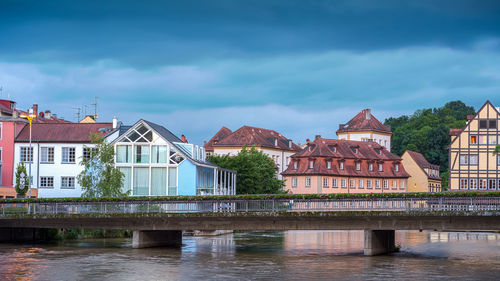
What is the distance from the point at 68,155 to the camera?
77438 millimetres

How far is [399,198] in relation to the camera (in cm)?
4884

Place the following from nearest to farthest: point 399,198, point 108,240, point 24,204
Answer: point 399,198, point 24,204, point 108,240

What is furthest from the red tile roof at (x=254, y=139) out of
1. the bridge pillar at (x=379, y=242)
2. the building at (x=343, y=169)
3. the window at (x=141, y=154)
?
the bridge pillar at (x=379, y=242)

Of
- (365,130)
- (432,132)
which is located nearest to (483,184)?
(365,130)

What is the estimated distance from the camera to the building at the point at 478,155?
314 feet

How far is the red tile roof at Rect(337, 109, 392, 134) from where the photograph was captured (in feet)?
453

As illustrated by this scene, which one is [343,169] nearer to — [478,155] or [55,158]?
[478,155]

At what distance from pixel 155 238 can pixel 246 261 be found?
41.9 ft

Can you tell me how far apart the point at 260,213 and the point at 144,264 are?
31.8ft

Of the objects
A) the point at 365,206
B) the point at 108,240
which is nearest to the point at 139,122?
the point at 108,240

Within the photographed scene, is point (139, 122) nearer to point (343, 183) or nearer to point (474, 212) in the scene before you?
point (474, 212)

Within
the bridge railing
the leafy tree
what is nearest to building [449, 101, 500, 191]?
the bridge railing

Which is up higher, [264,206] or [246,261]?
[264,206]

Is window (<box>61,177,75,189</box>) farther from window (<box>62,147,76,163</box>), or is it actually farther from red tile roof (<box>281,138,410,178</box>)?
red tile roof (<box>281,138,410,178</box>)
